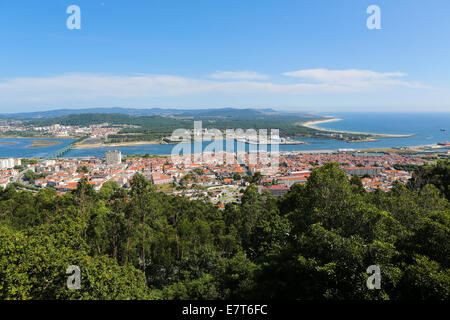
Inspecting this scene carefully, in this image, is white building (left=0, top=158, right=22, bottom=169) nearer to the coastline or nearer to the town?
the town

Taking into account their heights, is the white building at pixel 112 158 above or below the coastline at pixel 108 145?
below

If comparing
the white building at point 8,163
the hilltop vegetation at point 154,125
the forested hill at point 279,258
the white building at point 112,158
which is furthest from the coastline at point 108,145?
the forested hill at point 279,258

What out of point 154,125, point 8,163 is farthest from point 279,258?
point 154,125

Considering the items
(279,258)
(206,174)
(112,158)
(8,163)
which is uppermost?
(279,258)

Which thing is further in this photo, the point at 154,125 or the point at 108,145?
the point at 154,125

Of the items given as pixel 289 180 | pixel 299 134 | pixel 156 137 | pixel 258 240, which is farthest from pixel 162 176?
pixel 299 134

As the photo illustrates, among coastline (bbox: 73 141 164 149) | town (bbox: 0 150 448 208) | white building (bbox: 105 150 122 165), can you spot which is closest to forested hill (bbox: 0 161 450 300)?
town (bbox: 0 150 448 208)

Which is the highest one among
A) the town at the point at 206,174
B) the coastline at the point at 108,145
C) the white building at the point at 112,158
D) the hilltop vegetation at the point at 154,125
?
the hilltop vegetation at the point at 154,125

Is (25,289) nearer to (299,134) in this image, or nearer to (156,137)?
(156,137)

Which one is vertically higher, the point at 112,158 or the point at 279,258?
the point at 279,258

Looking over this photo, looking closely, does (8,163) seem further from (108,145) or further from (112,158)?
(108,145)

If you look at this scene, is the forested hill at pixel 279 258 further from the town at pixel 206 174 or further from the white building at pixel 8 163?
the white building at pixel 8 163
